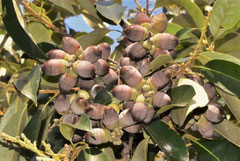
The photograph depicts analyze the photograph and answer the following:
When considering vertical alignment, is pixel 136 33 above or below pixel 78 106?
above

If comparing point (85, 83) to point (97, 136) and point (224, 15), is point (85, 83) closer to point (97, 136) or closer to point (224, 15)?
point (97, 136)

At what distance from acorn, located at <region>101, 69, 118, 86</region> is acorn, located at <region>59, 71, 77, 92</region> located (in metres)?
0.10

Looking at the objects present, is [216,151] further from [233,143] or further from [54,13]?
[54,13]

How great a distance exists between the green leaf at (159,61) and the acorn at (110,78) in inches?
6.1

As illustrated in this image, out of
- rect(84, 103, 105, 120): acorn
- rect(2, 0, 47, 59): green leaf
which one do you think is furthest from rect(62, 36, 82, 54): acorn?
rect(84, 103, 105, 120): acorn

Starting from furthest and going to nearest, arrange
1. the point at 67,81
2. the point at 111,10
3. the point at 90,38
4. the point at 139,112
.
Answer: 1. the point at 90,38
2. the point at 111,10
3. the point at 67,81
4. the point at 139,112

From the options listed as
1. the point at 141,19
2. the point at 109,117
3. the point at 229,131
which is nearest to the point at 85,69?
the point at 109,117

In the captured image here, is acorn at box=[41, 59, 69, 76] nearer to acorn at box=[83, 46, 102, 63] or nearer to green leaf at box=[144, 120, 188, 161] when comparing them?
acorn at box=[83, 46, 102, 63]

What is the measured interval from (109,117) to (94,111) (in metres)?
0.06

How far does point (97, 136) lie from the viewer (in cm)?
105

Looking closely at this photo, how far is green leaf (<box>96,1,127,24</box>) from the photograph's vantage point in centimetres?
129

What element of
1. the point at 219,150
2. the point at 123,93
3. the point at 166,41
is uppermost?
the point at 166,41

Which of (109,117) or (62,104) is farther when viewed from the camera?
(62,104)

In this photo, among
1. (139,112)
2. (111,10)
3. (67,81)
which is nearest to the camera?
(139,112)
